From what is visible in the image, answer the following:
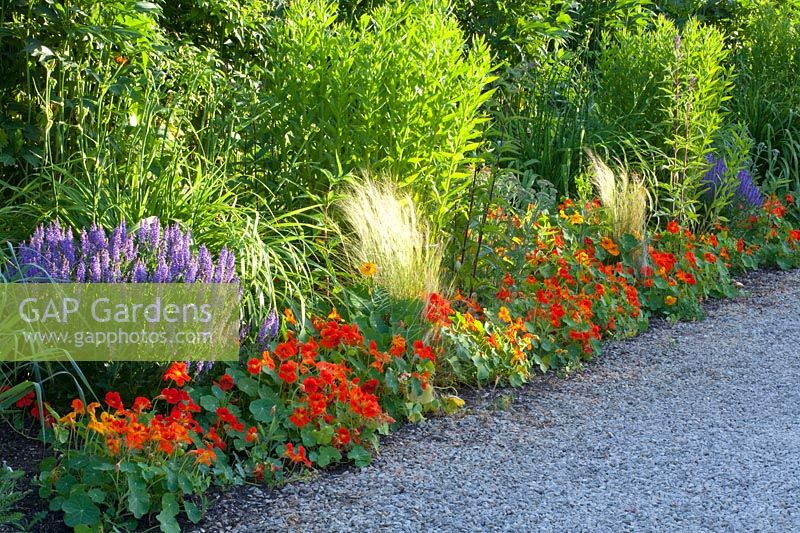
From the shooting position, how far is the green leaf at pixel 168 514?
2799mm

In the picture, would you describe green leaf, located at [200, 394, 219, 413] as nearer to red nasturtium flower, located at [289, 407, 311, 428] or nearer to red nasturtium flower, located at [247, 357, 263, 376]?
red nasturtium flower, located at [247, 357, 263, 376]

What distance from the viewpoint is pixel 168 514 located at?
9.30 ft

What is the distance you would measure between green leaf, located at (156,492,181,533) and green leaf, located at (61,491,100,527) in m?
0.19

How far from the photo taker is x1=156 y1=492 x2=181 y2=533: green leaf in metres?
2.80

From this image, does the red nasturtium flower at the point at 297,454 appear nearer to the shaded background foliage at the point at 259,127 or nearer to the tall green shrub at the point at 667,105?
the shaded background foliage at the point at 259,127

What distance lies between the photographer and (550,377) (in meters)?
4.43

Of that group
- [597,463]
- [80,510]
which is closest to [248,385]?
[80,510]

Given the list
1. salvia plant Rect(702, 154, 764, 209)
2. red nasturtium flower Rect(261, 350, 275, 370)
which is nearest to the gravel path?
red nasturtium flower Rect(261, 350, 275, 370)

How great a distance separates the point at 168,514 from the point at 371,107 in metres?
2.37

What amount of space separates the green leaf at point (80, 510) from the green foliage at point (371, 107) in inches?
85.1

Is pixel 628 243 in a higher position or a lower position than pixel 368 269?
higher

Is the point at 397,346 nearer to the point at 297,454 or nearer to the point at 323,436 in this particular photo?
the point at 323,436

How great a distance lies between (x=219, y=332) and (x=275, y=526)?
88 cm

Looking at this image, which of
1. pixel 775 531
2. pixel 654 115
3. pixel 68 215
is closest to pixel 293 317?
pixel 68 215
